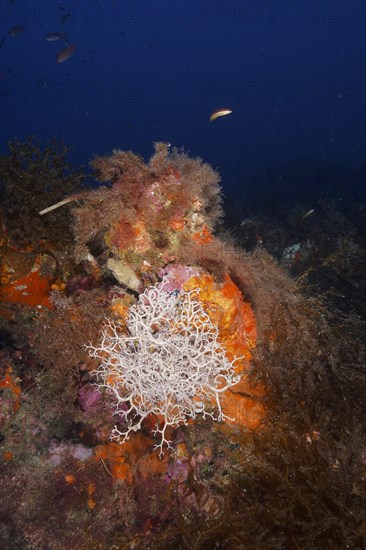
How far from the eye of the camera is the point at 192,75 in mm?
126000

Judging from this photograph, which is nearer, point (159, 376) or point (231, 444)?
point (159, 376)

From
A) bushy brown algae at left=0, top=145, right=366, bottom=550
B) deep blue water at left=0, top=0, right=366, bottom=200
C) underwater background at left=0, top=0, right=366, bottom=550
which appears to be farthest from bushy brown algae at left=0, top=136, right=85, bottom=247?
deep blue water at left=0, top=0, right=366, bottom=200

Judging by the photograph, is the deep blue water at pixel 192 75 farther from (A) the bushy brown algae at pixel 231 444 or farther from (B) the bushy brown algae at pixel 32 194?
(A) the bushy brown algae at pixel 231 444

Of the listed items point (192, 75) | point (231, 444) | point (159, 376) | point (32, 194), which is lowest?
point (192, 75)

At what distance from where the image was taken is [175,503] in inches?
120

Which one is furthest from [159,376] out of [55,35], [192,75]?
[192,75]

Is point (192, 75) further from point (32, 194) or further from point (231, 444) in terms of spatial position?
point (231, 444)

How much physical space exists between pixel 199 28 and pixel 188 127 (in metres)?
71.5

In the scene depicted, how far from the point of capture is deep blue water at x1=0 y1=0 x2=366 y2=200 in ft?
320

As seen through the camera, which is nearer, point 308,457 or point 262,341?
point 308,457

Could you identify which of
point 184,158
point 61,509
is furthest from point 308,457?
point 184,158

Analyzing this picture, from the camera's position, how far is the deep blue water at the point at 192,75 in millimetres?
97500

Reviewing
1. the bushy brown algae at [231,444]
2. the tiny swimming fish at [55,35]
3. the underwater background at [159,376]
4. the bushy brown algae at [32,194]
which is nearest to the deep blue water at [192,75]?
the tiny swimming fish at [55,35]

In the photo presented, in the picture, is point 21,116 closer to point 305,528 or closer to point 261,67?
point 261,67
